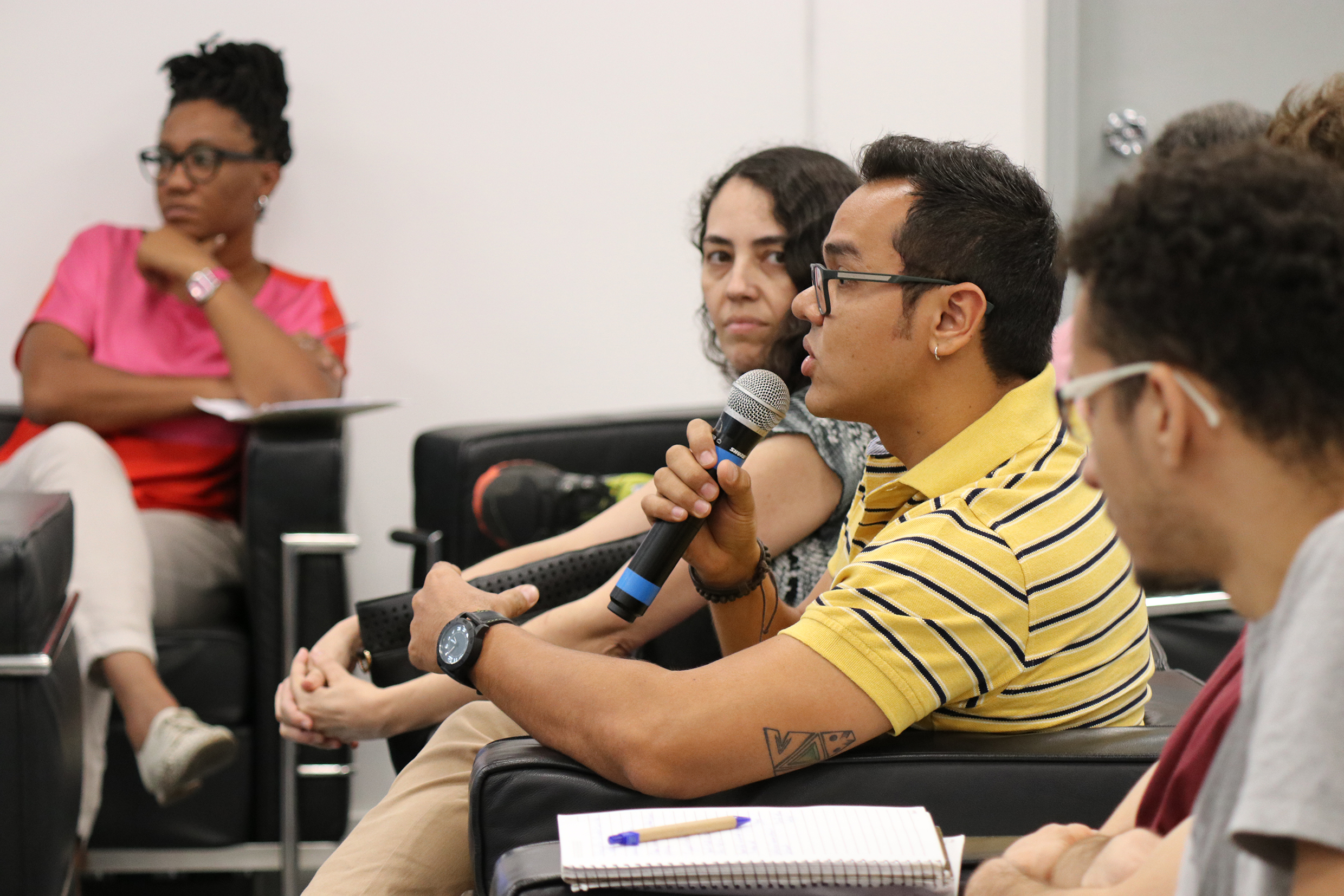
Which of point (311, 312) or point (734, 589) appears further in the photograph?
point (311, 312)

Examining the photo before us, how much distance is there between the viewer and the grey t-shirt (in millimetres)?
554

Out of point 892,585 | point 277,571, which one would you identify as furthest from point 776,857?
point 277,571

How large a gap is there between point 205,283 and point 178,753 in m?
0.98

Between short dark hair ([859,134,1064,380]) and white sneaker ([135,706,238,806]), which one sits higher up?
short dark hair ([859,134,1064,380])

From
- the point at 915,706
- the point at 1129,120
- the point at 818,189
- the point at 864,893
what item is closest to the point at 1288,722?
the point at 864,893

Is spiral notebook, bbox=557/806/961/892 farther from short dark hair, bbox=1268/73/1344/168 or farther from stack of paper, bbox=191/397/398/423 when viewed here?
stack of paper, bbox=191/397/398/423

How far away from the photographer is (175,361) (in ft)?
8.81

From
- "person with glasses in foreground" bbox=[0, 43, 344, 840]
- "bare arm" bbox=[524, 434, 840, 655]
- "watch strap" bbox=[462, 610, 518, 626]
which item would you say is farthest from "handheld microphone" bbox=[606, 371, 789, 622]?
"person with glasses in foreground" bbox=[0, 43, 344, 840]

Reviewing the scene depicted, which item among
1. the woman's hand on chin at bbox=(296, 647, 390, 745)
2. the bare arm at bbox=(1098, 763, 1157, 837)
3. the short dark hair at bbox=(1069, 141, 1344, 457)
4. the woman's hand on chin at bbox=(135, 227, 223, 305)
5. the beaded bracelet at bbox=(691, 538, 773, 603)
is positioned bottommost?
the woman's hand on chin at bbox=(296, 647, 390, 745)

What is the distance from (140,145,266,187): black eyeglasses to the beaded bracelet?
71.0 inches

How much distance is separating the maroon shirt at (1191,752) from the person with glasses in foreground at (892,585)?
0.77ft

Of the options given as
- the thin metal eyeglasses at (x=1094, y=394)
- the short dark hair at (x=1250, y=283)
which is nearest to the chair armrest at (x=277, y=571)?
the thin metal eyeglasses at (x=1094, y=394)

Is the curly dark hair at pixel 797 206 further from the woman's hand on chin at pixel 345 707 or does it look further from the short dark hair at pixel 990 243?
the woman's hand on chin at pixel 345 707

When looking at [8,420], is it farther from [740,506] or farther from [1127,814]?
[1127,814]
